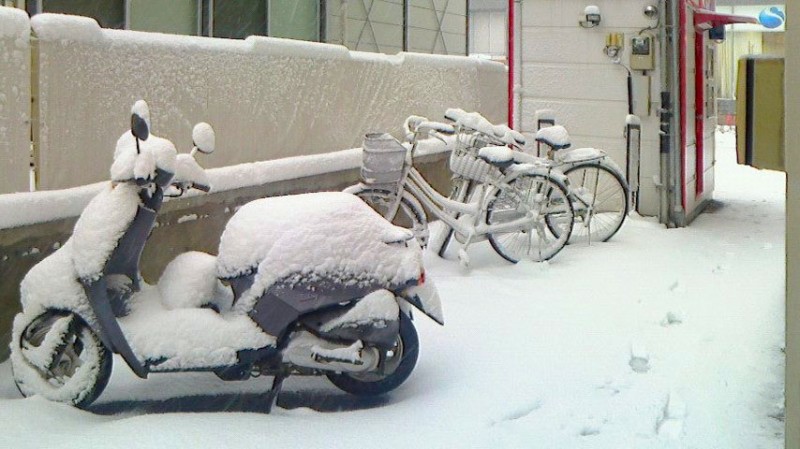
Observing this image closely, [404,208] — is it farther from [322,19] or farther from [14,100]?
[322,19]

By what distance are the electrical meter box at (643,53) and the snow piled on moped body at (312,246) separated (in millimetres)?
5971

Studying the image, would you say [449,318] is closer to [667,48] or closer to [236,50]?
[236,50]

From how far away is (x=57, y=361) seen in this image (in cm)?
428

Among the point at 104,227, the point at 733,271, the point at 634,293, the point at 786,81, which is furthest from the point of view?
the point at 733,271

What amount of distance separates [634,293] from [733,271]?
136 cm

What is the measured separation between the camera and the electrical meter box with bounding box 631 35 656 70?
32.3 ft

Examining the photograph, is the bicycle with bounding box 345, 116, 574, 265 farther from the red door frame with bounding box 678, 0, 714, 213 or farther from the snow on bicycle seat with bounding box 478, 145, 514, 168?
the red door frame with bounding box 678, 0, 714, 213

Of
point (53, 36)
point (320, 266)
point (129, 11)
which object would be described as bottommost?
point (320, 266)

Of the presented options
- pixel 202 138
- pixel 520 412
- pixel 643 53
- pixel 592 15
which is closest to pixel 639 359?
pixel 520 412

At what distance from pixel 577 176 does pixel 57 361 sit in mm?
6241

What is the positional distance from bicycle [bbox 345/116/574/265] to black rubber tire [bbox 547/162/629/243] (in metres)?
0.79

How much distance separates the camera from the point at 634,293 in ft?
22.4

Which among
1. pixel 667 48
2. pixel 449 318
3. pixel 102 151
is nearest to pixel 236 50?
pixel 102 151

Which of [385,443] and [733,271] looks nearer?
[385,443]
